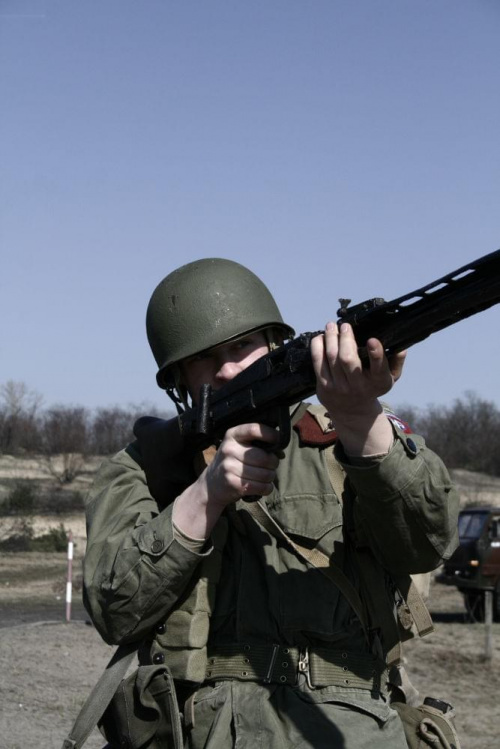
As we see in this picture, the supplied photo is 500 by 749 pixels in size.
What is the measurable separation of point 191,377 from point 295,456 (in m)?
Result: 0.65

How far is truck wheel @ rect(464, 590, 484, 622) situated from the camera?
1804 cm

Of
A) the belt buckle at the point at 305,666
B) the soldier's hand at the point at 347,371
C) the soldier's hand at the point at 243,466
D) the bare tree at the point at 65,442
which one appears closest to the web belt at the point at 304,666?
the belt buckle at the point at 305,666

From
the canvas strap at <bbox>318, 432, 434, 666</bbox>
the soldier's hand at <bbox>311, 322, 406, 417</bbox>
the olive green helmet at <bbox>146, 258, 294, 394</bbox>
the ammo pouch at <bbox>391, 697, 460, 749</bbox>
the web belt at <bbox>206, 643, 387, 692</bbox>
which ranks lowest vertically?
the ammo pouch at <bbox>391, 697, 460, 749</bbox>

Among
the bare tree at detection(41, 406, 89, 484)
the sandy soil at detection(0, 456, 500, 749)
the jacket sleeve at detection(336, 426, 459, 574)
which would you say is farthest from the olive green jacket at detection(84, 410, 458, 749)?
the bare tree at detection(41, 406, 89, 484)

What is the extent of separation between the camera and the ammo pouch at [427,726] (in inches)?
133

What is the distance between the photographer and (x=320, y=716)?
10.5 feet

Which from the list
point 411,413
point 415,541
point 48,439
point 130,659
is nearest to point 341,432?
point 415,541

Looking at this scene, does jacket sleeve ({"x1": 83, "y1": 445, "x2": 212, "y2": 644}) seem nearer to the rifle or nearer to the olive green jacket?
the olive green jacket

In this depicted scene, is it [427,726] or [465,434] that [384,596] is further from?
[465,434]

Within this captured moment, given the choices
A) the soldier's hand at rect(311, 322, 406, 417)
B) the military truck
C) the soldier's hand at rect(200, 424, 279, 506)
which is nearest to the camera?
the soldier's hand at rect(311, 322, 406, 417)

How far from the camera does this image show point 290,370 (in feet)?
10.5

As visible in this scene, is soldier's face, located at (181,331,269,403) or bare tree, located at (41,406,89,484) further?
bare tree, located at (41,406,89,484)

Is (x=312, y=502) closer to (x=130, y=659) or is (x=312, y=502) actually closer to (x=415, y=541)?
(x=415, y=541)

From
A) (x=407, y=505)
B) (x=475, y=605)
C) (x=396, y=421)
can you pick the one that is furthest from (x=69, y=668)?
(x=475, y=605)
